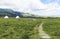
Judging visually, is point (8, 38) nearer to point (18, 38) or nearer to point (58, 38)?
point (18, 38)

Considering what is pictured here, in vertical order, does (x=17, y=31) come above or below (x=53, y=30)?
above

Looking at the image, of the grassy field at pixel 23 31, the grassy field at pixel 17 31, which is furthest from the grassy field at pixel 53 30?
the grassy field at pixel 17 31

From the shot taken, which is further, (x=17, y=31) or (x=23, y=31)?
(x=17, y=31)

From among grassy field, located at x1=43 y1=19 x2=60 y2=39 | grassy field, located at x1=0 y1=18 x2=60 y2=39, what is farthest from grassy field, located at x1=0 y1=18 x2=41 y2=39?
grassy field, located at x1=43 y1=19 x2=60 y2=39

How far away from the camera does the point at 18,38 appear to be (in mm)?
9914

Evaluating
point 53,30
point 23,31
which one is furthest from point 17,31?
point 53,30

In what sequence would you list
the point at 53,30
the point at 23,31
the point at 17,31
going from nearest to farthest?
the point at 23,31 < the point at 17,31 < the point at 53,30

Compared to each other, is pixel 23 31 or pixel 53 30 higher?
pixel 23 31

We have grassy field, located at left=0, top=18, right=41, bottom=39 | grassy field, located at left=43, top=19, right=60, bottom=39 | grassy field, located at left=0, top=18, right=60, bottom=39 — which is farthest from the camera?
grassy field, located at left=43, top=19, right=60, bottom=39

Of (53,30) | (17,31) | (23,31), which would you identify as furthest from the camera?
(53,30)

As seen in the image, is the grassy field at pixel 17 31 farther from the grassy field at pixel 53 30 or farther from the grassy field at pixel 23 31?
the grassy field at pixel 53 30

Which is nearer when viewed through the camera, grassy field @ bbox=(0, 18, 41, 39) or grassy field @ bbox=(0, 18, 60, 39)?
grassy field @ bbox=(0, 18, 41, 39)

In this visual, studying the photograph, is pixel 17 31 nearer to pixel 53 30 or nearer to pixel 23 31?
pixel 23 31

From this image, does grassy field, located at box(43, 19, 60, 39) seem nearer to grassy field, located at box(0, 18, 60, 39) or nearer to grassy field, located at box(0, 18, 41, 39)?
grassy field, located at box(0, 18, 60, 39)
